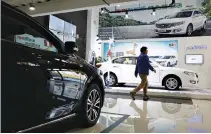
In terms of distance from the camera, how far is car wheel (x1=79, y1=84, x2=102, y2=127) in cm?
269

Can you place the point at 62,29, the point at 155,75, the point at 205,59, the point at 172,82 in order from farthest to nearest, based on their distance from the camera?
the point at 205,59
the point at 62,29
the point at 155,75
the point at 172,82

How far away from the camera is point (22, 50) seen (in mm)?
1768

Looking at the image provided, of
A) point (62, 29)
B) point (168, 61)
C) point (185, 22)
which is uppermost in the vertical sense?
point (185, 22)

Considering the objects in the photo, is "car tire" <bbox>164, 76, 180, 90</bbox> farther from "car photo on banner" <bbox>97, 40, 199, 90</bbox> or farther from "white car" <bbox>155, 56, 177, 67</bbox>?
"white car" <bbox>155, 56, 177, 67</bbox>

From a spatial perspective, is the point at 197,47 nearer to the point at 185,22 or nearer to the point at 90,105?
the point at 185,22

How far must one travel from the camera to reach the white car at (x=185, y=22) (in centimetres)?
1054

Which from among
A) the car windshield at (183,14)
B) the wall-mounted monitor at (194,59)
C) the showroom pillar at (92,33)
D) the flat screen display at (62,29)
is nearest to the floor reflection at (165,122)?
the flat screen display at (62,29)

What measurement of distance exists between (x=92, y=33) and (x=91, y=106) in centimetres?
1005

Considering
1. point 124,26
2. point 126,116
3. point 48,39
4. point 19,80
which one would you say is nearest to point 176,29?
point 124,26

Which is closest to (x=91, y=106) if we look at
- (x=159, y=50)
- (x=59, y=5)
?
(x=59, y=5)

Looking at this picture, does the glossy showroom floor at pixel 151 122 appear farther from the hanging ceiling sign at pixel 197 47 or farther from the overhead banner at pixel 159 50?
the overhead banner at pixel 159 50

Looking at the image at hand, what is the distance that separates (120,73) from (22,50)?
6.68 meters

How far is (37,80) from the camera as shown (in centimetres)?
191

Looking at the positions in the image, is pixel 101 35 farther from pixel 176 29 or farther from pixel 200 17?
pixel 200 17
